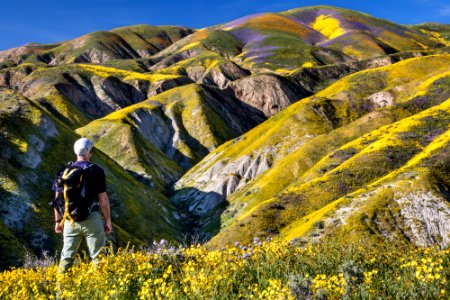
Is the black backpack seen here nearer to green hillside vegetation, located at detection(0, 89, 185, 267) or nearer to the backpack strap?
the backpack strap

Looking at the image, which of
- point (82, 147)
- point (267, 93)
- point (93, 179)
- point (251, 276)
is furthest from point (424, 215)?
point (267, 93)

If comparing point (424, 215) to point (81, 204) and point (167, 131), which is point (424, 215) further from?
point (167, 131)

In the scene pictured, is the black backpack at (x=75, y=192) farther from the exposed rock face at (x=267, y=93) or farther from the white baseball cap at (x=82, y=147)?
the exposed rock face at (x=267, y=93)

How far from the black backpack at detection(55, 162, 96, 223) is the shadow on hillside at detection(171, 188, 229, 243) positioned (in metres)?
69.3

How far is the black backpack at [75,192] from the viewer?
1227 centimetres

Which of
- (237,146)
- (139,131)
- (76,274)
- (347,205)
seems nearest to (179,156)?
(139,131)

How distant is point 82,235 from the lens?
12.8 meters

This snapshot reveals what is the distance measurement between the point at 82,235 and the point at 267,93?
→ 558 ft

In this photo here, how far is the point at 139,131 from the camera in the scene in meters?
140

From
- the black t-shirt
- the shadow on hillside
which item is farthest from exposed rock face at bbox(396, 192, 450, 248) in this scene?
the black t-shirt

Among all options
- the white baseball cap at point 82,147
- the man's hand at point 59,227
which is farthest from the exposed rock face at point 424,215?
the white baseball cap at point 82,147

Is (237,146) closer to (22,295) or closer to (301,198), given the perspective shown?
(301,198)

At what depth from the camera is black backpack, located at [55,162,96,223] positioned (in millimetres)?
12266

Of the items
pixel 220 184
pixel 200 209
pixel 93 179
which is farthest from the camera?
pixel 220 184
